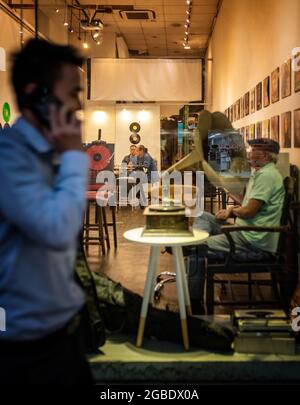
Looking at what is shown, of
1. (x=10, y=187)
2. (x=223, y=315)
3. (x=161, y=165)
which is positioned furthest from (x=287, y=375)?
(x=10, y=187)

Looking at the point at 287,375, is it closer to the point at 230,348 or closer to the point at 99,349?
the point at 230,348

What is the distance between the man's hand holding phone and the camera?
128 cm

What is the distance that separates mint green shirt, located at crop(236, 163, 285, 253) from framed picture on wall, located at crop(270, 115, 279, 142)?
1.95 ft

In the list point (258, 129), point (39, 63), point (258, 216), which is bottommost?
point (258, 216)

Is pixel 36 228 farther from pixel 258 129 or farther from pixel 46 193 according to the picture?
pixel 258 129

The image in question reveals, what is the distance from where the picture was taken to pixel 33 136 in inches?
50.4

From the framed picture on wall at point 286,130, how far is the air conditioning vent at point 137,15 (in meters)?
1.65

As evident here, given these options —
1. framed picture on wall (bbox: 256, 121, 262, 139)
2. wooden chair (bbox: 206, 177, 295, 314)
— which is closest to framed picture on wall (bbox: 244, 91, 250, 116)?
framed picture on wall (bbox: 256, 121, 262, 139)

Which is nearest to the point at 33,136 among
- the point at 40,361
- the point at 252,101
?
the point at 40,361

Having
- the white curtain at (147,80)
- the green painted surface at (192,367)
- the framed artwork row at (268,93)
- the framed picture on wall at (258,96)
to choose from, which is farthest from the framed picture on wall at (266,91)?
the green painted surface at (192,367)

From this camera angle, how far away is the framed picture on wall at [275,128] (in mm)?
3982

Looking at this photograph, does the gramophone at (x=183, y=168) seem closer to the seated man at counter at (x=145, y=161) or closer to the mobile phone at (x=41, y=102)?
the seated man at counter at (x=145, y=161)

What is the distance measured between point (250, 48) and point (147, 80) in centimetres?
196

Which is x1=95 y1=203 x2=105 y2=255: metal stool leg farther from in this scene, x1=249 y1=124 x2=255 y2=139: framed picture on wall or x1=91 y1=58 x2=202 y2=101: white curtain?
x1=249 y1=124 x2=255 y2=139: framed picture on wall
